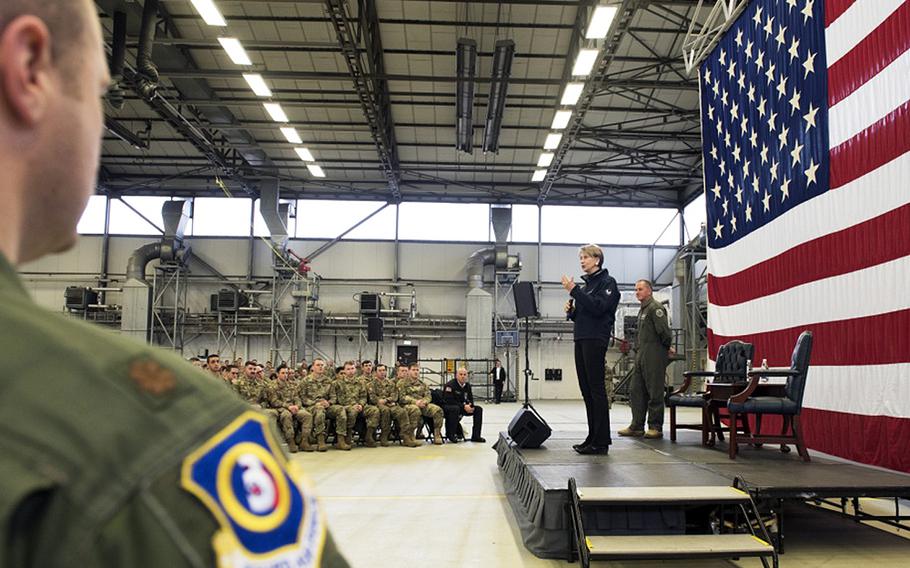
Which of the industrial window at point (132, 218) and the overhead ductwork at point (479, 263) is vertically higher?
the industrial window at point (132, 218)

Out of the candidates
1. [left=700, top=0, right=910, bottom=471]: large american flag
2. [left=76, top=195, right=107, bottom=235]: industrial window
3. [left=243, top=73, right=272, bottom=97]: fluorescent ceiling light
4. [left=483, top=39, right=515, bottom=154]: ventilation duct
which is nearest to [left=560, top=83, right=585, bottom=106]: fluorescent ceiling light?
[left=483, top=39, right=515, bottom=154]: ventilation duct

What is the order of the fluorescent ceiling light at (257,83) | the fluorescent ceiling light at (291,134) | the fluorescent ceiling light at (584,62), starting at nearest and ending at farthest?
the fluorescent ceiling light at (584,62) → the fluorescent ceiling light at (257,83) → the fluorescent ceiling light at (291,134)

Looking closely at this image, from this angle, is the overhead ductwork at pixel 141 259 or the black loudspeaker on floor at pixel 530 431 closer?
the black loudspeaker on floor at pixel 530 431

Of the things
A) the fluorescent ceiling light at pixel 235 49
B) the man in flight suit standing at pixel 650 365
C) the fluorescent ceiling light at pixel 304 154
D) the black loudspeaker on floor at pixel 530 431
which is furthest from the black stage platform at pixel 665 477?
the fluorescent ceiling light at pixel 304 154

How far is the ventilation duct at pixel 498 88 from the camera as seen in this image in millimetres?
10008

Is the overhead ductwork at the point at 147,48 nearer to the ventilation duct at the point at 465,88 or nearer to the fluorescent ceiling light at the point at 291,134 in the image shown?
the fluorescent ceiling light at the point at 291,134

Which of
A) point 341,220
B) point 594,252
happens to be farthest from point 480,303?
point 594,252

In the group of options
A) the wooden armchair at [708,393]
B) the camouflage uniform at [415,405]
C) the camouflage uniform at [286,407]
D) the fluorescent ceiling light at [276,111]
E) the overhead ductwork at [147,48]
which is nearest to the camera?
the wooden armchair at [708,393]

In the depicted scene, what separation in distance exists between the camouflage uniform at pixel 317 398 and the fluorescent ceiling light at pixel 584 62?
5.72 metres

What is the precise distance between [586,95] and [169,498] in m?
11.1

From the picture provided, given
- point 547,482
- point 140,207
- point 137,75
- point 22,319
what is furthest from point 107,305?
point 22,319

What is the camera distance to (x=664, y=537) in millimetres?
2998

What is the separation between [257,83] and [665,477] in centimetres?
923

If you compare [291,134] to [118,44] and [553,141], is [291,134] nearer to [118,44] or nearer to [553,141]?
[118,44]
